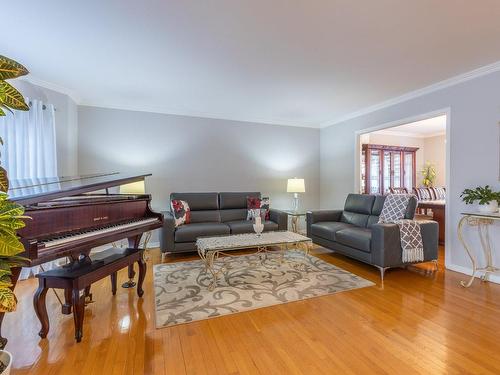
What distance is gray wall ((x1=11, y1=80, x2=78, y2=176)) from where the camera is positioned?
11.6ft

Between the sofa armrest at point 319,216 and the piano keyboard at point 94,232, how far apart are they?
262 centimetres

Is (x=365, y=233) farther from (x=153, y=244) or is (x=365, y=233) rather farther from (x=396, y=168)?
(x=396, y=168)

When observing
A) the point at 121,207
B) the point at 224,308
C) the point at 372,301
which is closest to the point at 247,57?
the point at 121,207

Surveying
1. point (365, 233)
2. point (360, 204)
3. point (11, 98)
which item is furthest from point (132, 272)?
point (360, 204)

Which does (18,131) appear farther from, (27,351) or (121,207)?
(27,351)

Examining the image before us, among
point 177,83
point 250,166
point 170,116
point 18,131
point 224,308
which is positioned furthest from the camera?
point 250,166

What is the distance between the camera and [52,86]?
11.7 feet

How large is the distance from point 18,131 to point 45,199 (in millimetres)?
2205

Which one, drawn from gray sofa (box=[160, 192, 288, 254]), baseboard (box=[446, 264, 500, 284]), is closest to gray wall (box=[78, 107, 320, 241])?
gray sofa (box=[160, 192, 288, 254])

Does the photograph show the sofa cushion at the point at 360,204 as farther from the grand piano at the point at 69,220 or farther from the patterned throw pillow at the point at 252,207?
the grand piano at the point at 69,220

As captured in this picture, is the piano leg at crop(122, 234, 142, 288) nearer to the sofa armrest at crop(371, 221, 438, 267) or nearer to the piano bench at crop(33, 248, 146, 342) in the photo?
the piano bench at crop(33, 248, 146, 342)

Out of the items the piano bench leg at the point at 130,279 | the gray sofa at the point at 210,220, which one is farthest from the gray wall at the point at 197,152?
the piano bench leg at the point at 130,279

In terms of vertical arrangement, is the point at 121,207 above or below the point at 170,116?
below

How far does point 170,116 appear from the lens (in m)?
4.74
